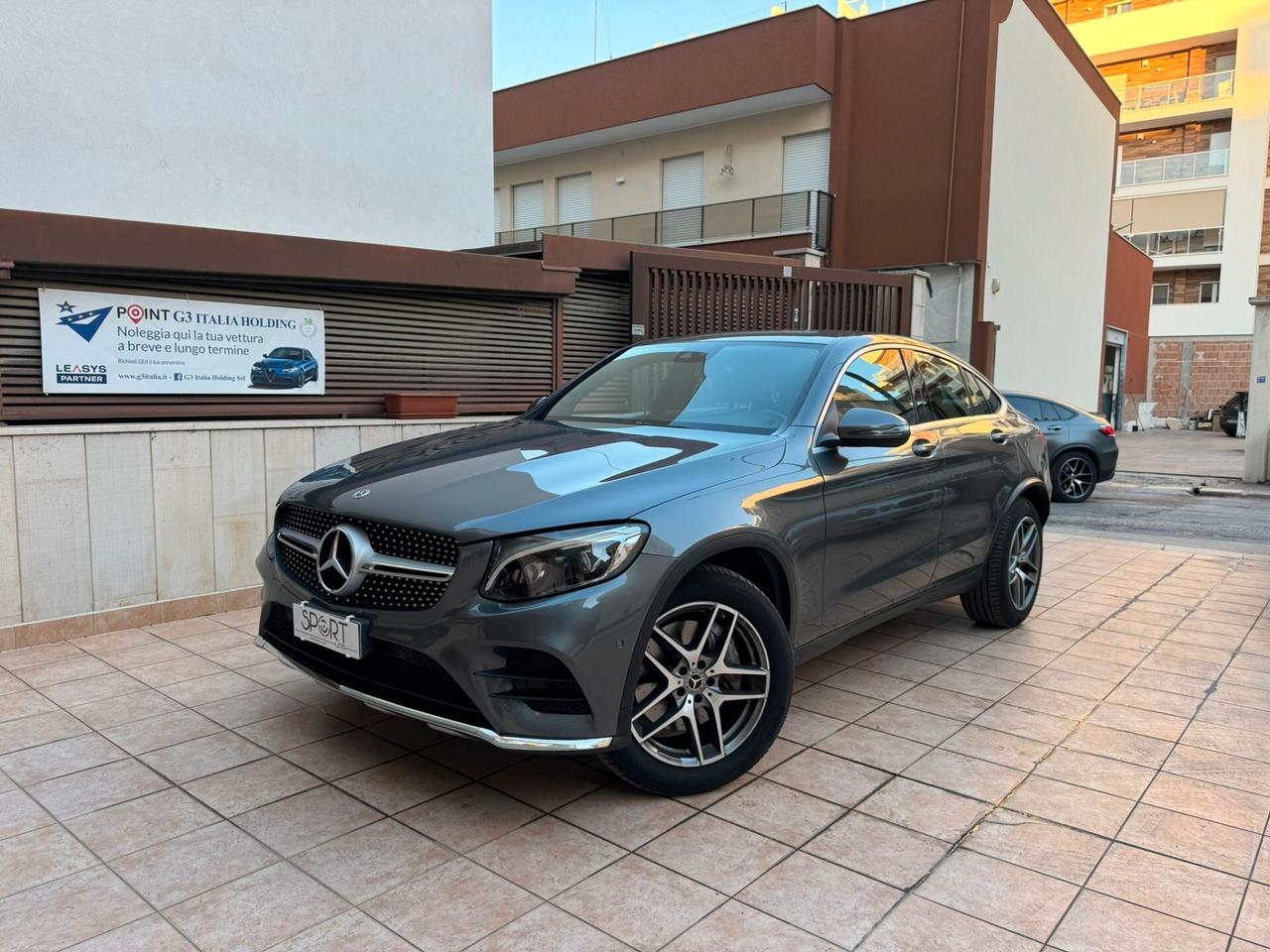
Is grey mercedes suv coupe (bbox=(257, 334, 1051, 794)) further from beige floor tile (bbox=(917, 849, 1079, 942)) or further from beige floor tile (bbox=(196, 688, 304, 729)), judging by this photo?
beige floor tile (bbox=(917, 849, 1079, 942))

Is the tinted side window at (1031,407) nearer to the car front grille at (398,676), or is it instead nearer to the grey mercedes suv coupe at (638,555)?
the grey mercedes suv coupe at (638,555)

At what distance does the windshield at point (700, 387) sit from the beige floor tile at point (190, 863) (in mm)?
2206

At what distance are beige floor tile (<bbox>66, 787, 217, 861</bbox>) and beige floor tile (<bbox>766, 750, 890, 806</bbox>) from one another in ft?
6.62

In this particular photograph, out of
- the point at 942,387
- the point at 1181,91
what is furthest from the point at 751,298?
the point at 1181,91

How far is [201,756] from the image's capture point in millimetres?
3514

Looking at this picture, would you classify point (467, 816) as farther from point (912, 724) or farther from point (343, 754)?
point (912, 724)

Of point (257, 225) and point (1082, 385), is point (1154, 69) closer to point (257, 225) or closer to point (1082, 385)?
point (1082, 385)

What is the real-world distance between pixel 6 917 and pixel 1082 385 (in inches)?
999

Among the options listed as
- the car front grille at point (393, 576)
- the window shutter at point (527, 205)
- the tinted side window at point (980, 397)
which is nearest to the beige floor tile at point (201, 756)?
the car front grille at point (393, 576)

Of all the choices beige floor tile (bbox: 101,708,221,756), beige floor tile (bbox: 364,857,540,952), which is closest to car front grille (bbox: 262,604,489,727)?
beige floor tile (bbox: 364,857,540,952)

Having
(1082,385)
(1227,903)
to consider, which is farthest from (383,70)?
(1082,385)

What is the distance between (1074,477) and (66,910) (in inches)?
487

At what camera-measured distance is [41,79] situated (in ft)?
20.9

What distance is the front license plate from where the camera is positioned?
2959mm
